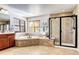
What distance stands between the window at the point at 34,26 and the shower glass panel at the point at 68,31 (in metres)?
1.34

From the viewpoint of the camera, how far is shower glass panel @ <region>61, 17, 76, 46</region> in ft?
16.2

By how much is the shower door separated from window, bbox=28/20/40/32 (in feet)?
4.33

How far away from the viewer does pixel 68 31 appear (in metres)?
5.11

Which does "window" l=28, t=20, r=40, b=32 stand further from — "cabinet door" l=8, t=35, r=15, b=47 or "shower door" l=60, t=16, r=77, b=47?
"shower door" l=60, t=16, r=77, b=47

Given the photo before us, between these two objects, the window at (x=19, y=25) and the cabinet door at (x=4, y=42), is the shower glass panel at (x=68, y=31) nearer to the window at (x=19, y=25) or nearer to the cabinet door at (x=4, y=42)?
the window at (x=19, y=25)

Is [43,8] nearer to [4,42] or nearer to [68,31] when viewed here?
[68,31]

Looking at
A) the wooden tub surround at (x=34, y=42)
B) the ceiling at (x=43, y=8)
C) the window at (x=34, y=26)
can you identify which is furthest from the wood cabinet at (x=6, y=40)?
the ceiling at (x=43, y=8)

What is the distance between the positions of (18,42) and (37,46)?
2.81 ft


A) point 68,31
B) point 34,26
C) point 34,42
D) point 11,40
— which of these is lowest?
point 34,42

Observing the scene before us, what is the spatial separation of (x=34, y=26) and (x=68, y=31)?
1.63 meters

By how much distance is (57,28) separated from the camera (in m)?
5.32

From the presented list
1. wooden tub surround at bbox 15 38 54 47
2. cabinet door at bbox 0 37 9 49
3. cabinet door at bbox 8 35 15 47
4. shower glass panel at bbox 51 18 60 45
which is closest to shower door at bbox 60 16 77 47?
shower glass panel at bbox 51 18 60 45

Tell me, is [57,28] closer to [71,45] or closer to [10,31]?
[71,45]

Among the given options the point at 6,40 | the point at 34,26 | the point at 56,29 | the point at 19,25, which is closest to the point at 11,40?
the point at 6,40
